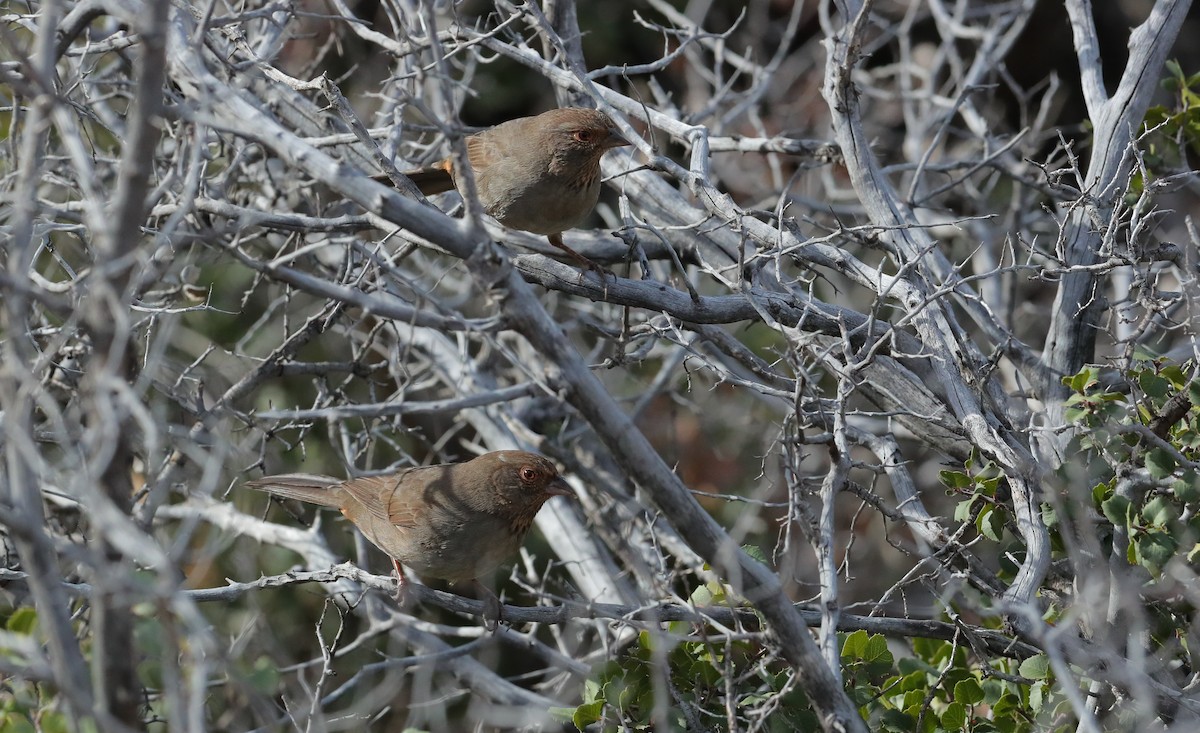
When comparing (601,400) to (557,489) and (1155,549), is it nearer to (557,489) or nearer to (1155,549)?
(1155,549)

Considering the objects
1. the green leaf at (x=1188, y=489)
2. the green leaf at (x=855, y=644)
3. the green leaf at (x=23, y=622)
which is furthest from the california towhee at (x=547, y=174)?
the green leaf at (x=23, y=622)

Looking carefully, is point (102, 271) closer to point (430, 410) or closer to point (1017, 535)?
point (430, 410)

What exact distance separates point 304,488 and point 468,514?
105 cm

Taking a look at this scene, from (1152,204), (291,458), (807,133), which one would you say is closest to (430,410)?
(1152,204)

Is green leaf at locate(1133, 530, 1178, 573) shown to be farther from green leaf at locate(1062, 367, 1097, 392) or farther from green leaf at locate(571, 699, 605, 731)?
green leaf at locate(571, 699, 605, 731)

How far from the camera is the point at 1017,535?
3.98 m

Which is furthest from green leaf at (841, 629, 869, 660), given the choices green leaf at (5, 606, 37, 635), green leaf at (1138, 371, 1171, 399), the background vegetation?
green leaf at (5, 606, 37, 635)

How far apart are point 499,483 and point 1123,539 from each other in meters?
2.42

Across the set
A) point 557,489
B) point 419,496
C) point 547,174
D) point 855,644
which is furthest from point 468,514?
point 855,644

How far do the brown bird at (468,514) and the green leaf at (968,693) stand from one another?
185 centimetres

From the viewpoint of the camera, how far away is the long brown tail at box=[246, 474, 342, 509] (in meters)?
5.21

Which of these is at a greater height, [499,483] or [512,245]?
[512,245]

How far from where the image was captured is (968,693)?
3580 millimetres

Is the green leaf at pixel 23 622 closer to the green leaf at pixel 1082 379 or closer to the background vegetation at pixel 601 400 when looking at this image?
the background vegetation at pixel 601 400
